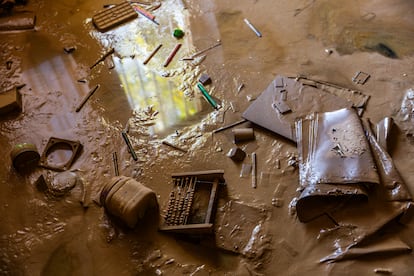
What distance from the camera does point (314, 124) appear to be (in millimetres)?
3309

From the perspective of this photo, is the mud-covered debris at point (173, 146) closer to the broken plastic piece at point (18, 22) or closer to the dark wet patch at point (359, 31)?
the dark wet patch at point (359, 31)

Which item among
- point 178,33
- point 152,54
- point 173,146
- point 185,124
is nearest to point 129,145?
point 173,146

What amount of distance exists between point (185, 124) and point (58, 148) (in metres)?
1.24

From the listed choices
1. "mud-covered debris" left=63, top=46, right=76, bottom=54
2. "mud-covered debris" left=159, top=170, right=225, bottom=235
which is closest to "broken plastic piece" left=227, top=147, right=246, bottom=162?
"mud-covered debris" left=159, top=170, right=225, bottom=235

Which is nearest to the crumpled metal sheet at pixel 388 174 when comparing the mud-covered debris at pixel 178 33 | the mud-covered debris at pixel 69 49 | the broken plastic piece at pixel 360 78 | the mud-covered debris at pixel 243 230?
the broken plastic piece at pixel 360 78

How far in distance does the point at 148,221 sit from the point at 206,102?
138 cm

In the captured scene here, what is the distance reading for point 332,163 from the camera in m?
2.96

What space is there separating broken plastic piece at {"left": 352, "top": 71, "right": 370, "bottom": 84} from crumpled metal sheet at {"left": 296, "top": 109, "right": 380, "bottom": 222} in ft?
1.89

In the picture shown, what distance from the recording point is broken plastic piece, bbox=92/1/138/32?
15.5 feet

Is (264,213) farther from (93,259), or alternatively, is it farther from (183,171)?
(93,259)

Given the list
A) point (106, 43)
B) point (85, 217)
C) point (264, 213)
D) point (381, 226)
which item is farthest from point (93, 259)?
point (106, 43)

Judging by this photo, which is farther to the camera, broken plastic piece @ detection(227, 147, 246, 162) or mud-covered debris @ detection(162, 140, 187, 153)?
mud-covered debris @ detection(162, 140, 187, 153)

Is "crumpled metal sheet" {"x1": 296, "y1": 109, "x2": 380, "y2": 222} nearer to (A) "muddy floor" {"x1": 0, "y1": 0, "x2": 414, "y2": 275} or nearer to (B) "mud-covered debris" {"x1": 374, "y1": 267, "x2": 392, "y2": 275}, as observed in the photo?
(A) "muddy floor" {"x1": 0, "y1": 0, "x2": 414, "y2": 275}

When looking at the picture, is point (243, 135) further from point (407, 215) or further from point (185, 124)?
point (407, 215)
